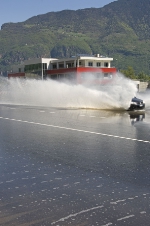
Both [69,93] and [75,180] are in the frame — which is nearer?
[75,180]

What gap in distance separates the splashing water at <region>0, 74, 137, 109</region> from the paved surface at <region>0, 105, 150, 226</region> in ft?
42.9

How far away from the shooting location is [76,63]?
246ft

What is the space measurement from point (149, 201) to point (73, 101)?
24.0m

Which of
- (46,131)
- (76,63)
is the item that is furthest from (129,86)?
(76,63)

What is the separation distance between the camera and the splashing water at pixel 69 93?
2473 cm

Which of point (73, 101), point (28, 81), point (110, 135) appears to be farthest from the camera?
point (28, 81)

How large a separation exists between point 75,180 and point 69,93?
24.2 meters

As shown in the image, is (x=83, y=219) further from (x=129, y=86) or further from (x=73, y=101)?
(x=73, y=101)

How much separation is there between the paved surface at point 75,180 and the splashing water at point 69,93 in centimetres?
1307

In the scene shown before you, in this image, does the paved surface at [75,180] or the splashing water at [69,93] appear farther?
the splashing water at [69,93]

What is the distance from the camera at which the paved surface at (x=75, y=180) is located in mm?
4785

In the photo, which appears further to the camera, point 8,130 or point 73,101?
point 73,101

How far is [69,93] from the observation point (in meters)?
30.6

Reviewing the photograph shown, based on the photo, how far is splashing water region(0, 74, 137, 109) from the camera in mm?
24734
